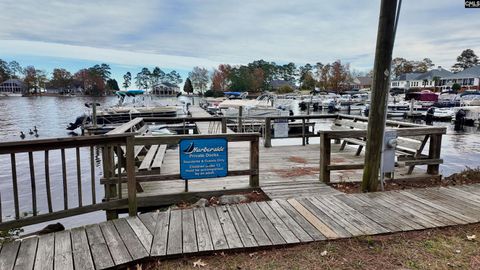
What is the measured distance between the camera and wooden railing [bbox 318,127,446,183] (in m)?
4.95

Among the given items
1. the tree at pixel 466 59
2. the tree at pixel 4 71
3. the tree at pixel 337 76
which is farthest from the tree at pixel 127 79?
the tree at pixel 466 59

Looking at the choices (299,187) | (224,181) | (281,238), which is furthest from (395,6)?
(224,181)

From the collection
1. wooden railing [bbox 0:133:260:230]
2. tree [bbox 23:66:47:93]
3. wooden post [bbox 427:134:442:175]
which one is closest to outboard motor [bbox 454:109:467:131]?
wooden post [bbox 427:134:442:175]

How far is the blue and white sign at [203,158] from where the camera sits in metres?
4.10

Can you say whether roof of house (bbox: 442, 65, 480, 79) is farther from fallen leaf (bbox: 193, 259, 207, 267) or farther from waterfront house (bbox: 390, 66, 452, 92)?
fallen leaf (bbox: 193, 259, 207, 267)

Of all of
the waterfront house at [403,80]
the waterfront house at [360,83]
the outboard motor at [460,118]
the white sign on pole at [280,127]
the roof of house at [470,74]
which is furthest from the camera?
the waterfront house at [360,83]

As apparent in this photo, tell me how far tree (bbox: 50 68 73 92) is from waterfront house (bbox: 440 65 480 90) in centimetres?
11419

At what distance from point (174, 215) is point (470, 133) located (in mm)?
24426

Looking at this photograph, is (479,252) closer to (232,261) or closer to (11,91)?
(232,261)

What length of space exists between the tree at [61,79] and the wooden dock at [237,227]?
124m

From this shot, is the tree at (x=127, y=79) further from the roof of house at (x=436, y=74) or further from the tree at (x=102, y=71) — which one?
the roof of house at (x=436, y=74)

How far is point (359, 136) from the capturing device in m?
5.12

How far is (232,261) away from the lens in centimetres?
269

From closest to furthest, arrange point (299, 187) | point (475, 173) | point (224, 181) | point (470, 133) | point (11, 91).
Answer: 1. point (299, 187)
2. point (224, 181)
3. point (475, 173)
4. point (470, 133)
5. point (11, 91)
